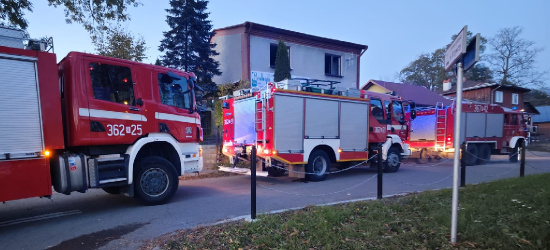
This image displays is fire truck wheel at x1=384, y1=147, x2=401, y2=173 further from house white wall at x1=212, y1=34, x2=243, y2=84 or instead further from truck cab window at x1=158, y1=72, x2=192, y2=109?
house white wall at x1=212, y1=34, x2=243, y2=84

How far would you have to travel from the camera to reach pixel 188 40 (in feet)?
A: 58.2

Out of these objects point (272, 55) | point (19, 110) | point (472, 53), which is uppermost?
point (272, 55)

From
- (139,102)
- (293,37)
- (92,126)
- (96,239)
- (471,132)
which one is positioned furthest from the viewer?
(293,37)

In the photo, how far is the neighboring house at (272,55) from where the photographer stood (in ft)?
63.1

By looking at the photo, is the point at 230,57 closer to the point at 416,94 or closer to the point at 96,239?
the point at 96,239

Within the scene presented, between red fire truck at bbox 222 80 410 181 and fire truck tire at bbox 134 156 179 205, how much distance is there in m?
2.97

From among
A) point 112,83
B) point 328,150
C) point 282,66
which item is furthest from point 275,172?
point 282,66

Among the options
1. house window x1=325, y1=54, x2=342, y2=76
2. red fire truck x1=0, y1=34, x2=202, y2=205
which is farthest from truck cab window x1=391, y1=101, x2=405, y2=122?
house window x1=325, y1=54, x2=342, y2=76

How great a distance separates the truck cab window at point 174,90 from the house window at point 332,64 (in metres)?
16.7

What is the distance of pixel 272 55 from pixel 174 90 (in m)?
14.1

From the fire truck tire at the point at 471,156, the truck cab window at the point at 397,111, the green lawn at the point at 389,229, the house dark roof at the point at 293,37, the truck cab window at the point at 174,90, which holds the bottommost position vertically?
the fire truck tire at the point at 471,156

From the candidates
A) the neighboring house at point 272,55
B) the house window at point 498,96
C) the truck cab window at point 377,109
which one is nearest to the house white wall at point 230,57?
the neighboring house at point 272,55

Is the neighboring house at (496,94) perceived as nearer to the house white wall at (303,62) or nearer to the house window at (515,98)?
the house window at (515,98)

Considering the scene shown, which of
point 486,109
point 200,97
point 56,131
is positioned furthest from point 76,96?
point 486,109
